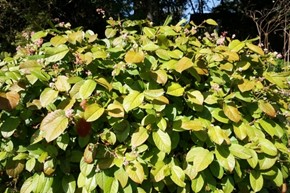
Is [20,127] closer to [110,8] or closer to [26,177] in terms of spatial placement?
[26,177]

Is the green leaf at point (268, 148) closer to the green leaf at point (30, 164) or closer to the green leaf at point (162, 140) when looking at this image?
the green leaf at point (162, 140)

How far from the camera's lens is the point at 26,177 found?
1589 millimetres

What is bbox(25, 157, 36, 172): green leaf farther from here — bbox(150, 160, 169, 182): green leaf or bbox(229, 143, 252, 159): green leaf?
bbox(229, 143, 252, 159): green leaf

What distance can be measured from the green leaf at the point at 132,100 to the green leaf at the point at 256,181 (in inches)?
23.5

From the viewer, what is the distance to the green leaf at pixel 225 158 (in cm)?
151

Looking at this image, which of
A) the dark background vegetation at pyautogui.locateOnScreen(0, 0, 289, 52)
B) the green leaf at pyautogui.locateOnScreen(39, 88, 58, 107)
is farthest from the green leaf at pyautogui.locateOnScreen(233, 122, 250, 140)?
the dark background vegetation at pyautogui.locateOnScreen(0, 0, 289, 52)

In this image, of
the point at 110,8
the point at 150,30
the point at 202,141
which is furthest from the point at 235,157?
the point at 110,8

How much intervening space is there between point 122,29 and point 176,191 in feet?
2.64

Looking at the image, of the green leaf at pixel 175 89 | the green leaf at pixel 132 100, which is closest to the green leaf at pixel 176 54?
the green leaf at pixel 175 89

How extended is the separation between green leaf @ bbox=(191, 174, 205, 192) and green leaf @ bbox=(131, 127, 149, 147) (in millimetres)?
276

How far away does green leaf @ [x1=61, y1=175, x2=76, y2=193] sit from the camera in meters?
1.51

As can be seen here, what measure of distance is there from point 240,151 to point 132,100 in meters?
0.48

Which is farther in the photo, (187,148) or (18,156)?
(187,148)

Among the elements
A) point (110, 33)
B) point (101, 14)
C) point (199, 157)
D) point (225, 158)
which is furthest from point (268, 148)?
Result: point (101, 14)
